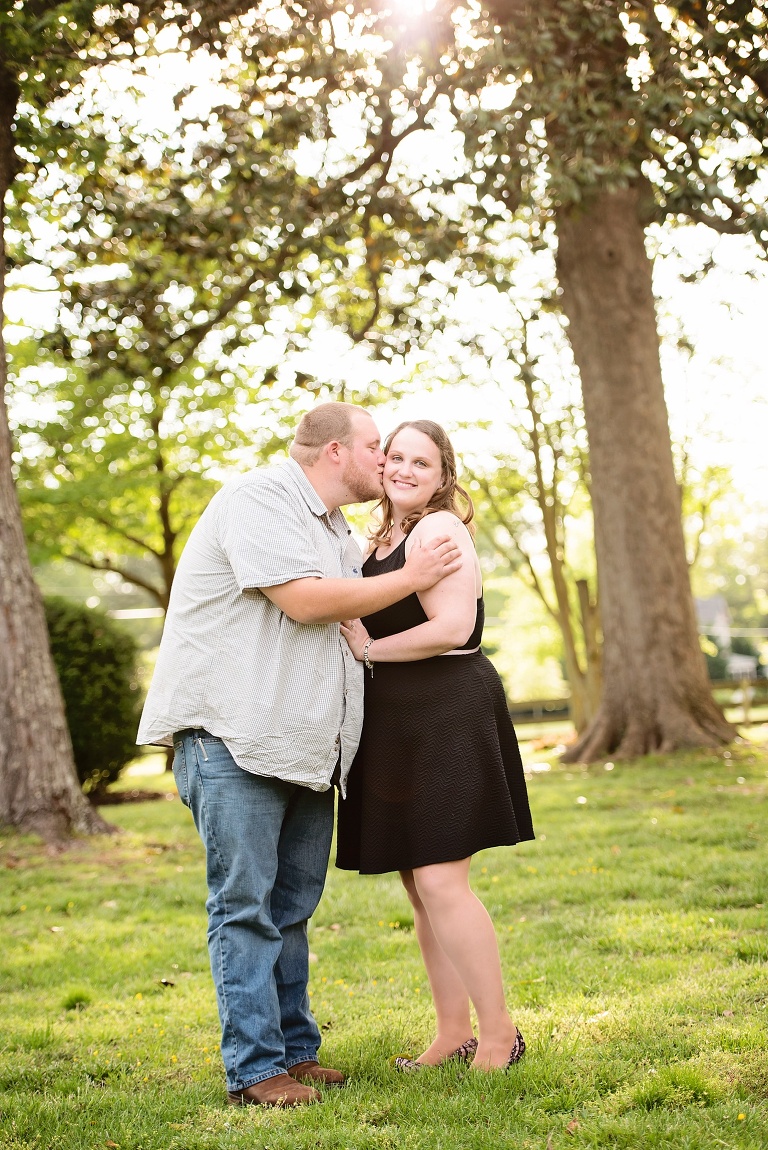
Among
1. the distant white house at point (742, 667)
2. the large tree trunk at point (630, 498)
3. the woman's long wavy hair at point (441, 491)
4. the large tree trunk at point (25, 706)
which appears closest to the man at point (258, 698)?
the woman's long wavy hair at point (441, 491)

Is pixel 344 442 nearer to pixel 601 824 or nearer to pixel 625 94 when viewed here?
pixel 601 824

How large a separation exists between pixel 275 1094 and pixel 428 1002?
3.67ft

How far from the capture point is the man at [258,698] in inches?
133

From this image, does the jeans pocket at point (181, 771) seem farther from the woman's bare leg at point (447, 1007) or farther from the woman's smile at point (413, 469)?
the woman's smile at point (413, 469)

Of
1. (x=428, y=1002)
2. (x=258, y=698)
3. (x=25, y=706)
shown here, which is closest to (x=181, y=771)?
(x=258, y=698)

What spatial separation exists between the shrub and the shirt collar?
32.3 ft

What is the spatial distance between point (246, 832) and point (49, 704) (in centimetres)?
553

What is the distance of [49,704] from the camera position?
8484 mm

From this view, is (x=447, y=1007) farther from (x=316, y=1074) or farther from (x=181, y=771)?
(x=181, y=771)

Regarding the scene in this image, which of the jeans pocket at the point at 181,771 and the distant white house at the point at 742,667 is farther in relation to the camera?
the distant white house at the point at 742,667

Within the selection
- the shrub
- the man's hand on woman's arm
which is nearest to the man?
the man's hand on woman's arm

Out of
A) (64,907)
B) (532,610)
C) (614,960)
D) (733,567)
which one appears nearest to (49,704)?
(64,907)

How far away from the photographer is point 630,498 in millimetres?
11484

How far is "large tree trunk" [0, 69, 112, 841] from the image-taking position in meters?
8.30
